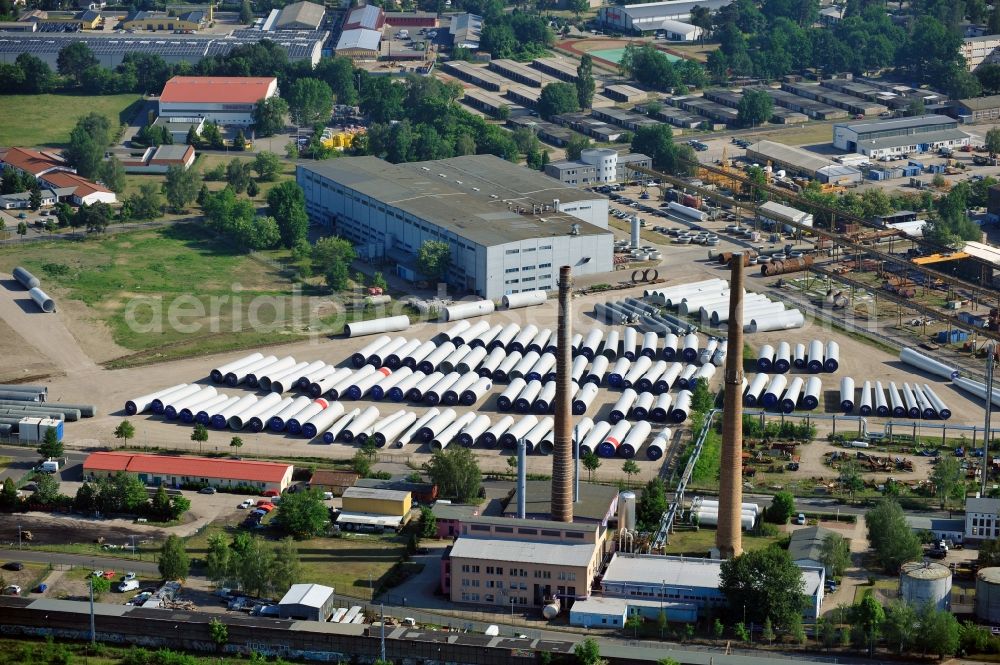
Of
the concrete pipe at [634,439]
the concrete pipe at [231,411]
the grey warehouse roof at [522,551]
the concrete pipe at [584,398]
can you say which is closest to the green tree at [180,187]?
the concrete pipe at [231,411]

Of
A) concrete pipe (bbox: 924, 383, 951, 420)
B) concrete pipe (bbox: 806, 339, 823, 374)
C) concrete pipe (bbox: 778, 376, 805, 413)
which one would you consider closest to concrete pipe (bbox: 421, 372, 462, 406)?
concrete pipe (bbox: 778, 376, 805, 413)

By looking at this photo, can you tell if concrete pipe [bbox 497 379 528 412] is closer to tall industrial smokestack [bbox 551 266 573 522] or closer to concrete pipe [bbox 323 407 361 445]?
concrete pipe [bbox 323 407 361 445]

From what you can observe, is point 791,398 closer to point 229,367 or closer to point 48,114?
point 229,367

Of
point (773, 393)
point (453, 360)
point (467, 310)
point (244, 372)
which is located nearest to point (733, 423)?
point (773, 393)

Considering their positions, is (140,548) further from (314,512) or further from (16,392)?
(16,392)

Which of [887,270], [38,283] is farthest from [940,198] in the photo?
[38,283]
